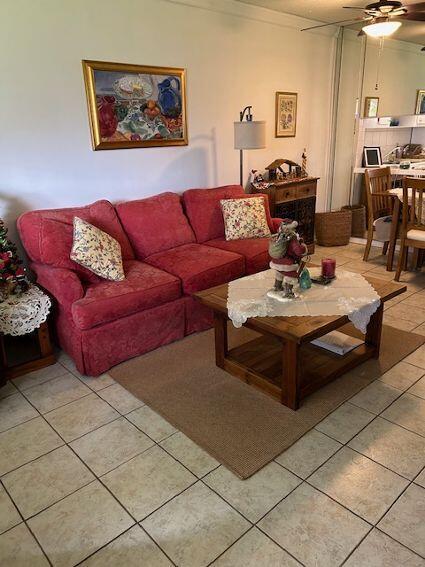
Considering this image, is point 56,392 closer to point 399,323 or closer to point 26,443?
point 26,443

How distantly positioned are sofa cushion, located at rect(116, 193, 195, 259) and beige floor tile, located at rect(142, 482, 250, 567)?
2.14 meters

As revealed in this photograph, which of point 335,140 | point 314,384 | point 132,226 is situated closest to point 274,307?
point 314,384

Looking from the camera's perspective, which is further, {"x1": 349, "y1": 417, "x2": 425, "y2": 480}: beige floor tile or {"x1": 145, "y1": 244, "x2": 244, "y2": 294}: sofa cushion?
{"x1": 145, "y1": 244, "x2": 244, "y2": 294}: sofa cushion

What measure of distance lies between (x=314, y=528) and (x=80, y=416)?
133 cm

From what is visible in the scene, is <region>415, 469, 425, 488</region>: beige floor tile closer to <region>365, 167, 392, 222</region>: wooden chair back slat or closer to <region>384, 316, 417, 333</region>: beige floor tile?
<region>384, 316, 417, 333</region>: beige floor tile

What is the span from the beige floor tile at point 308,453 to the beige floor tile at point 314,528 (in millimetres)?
136

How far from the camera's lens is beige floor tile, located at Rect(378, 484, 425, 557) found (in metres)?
1.54

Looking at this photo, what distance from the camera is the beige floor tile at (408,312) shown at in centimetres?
327

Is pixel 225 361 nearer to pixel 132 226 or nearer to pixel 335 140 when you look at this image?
pixel 132 226

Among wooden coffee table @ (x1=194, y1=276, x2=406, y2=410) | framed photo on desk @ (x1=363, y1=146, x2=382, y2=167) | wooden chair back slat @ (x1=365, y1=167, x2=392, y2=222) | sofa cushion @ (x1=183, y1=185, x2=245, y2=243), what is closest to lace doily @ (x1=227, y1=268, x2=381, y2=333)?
wooden coffee table @ (x1=194, y1=276, x2=406, y2=410)

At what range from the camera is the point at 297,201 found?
4762 mm

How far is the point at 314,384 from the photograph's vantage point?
2.35m

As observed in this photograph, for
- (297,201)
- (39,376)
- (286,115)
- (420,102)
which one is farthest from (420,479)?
(420,102)

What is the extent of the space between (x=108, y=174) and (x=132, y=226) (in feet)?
1.66
